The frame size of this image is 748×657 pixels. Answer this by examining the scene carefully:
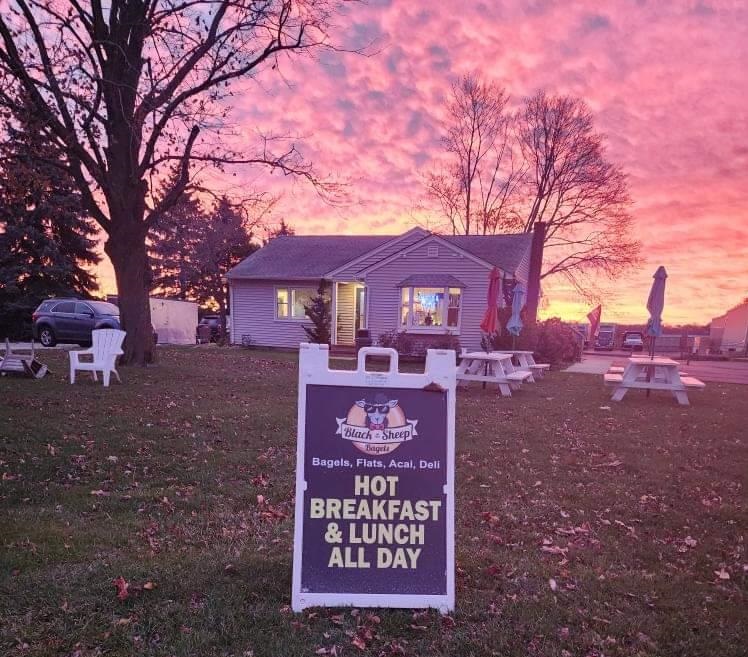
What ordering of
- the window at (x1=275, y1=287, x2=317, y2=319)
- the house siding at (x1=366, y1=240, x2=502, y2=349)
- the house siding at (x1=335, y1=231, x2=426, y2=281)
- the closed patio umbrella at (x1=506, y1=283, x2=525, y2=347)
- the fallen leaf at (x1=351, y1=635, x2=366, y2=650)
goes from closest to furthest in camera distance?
the fallen leaf at (x1=351, y1=635, x2=366, y2=650) < the closed patio umbrella at (x1=506, y1=283, x2=525, y2=347) < the house siding at (x1=366, y1=240, x2=502, y2=349) < the house siding at (x1=335, y1=231, x2=426, y2=281) < the window at (x1=275, y1=287, x2=317, y2=319)

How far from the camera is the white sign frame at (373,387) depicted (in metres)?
2.75

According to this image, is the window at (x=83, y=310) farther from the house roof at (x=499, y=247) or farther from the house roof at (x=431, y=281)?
the house roof at (x=499, y=247)

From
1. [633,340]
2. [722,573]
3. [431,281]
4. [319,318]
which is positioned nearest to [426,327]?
[431,281]

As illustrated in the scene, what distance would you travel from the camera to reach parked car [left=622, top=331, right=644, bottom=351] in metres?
39.9

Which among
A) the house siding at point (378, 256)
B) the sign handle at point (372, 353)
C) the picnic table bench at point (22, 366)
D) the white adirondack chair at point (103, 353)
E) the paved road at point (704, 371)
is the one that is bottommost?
the paved road at point (704, 371)

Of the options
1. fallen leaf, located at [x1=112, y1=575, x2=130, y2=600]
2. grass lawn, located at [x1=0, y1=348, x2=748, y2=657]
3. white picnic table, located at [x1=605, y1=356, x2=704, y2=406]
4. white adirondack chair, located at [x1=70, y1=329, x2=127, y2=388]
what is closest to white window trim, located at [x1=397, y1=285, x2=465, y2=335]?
white picnic table, located at [x1=605, y1=356, x2=704, y2=406]

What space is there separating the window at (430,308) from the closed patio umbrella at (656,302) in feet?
30.8

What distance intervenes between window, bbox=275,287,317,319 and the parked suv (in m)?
6.97

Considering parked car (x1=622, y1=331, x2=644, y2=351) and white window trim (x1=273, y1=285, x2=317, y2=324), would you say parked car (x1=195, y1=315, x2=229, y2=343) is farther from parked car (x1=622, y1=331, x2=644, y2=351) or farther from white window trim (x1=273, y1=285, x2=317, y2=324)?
parked car (x1=622, y1=331, x2=644, y2=351)

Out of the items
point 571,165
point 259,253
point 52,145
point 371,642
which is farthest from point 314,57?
point 571,165

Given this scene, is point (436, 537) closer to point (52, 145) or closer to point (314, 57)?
point (314, 57)

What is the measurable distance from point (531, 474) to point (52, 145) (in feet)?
42.8

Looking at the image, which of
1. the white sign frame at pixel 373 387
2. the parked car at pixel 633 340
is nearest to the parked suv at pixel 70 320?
the white sign frame at pixel 373 387

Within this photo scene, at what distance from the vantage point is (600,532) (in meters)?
4.00
